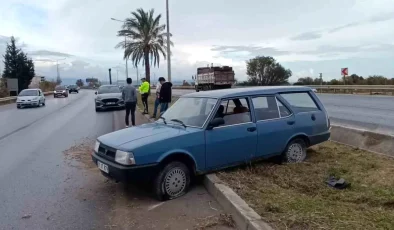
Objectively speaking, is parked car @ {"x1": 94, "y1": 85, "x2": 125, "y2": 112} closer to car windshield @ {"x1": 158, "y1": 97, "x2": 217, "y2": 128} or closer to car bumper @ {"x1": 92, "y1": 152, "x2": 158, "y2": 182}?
car windshield @ {"x1": 158, "y1": 97, "x2": 217, "y2": 128}

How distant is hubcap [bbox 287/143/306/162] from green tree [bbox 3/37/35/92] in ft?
186

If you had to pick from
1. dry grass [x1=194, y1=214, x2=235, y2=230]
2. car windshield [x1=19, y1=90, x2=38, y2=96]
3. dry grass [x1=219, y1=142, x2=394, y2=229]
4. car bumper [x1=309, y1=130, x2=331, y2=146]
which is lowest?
dry grass [x1=194, y1=214, x2=235, y2=230]

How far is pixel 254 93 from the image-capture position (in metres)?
6.54

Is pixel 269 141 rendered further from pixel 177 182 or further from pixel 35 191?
pixel 35 191

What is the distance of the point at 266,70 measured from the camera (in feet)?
169

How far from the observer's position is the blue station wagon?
206 inches

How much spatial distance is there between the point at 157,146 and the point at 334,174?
3.03 metres

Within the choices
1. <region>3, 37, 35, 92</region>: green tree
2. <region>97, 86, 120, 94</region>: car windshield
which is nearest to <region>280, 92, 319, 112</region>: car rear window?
<region>97, 86, 120, 94</region>: car windshield

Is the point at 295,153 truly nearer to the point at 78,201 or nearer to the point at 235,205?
the point at 235,205

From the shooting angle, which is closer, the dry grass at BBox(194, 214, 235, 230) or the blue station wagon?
the dry grass at BBox(194, 214, 235, 230)

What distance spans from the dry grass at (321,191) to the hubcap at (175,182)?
68cm

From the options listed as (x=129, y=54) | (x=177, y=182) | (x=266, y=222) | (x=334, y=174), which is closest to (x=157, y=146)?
(x=177, y=182)

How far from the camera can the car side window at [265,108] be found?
643 cm

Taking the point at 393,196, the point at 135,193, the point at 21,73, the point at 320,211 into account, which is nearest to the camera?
the point at 320,211
